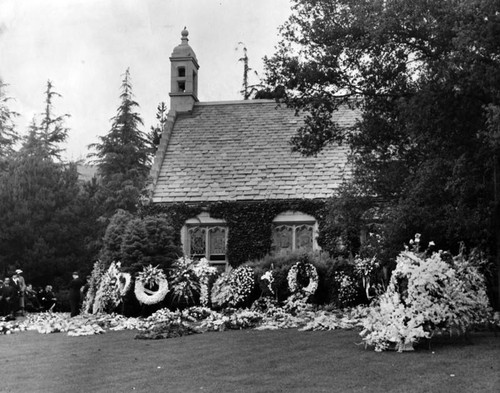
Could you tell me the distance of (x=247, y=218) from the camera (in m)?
A: 27.0

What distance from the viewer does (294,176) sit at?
27.8m

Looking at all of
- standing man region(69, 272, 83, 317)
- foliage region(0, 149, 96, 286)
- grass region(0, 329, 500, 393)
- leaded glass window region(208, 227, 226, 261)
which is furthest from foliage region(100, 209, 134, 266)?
grass region(0, 329, 500, 393)

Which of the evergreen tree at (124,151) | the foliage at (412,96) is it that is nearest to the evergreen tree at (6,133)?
the evergreen tree at (124,151)

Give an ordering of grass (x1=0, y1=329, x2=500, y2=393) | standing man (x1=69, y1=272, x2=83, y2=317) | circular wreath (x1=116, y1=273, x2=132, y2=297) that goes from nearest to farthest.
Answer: grass (x1=0, y1=329, x2=500, y2=393) → circular wreath (x1=116, y1=273, x2=132, y2=297) → standing man (x1=69, y1=272, x2=83, y2=317)

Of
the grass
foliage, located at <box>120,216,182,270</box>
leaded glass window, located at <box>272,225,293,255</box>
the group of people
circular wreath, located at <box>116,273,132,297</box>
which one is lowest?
the grass

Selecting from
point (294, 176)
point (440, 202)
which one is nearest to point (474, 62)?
point (440, 202)

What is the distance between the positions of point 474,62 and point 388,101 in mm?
3452

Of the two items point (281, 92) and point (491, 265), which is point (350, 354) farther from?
point (281, 92)

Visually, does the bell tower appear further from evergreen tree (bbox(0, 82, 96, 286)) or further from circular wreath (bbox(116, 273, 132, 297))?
circular wreath (bbox(116, 273, 132, 297))

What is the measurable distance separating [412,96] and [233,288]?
855 cm

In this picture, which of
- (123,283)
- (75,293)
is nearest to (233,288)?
(123,283)

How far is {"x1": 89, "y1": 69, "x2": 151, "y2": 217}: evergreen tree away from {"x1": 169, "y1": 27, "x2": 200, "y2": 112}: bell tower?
A: 4.69 meters

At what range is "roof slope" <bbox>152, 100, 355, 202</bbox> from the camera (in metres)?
27.4

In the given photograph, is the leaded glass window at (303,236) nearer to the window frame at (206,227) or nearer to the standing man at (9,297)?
the window frame at (206,227)
